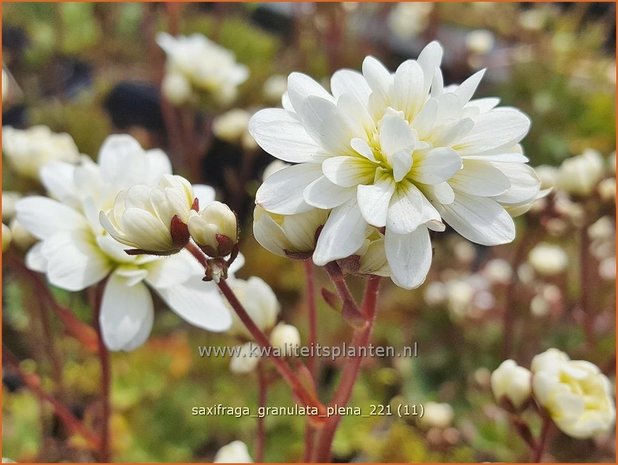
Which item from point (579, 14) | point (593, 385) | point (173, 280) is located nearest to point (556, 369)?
point (593, 385)

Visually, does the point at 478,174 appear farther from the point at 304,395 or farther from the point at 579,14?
the point at 579,14

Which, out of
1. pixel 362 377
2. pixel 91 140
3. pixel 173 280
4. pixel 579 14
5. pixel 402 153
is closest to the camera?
pixel 402 153

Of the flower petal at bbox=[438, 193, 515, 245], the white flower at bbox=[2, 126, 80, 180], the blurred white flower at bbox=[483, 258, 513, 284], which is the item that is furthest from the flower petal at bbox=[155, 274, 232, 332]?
the blurred white flower at bbox=[483, 258, 513, 284]

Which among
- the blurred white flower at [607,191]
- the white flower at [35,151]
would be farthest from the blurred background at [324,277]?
the white flower at [35,151]

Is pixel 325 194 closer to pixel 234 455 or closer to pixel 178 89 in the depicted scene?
pixel 234 455

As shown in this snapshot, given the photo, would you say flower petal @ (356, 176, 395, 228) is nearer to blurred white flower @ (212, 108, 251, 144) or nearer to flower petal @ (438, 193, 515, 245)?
flower petal @ (438, 193, 515, 245)
